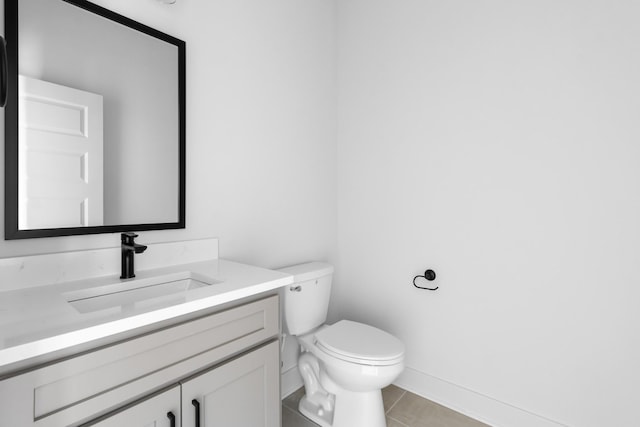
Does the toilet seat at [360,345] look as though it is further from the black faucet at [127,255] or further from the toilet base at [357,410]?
the black faucet at [127,255]

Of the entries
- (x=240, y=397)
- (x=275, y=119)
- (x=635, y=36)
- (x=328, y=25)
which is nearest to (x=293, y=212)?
(x=275, y=119)

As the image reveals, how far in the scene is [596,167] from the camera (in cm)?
139

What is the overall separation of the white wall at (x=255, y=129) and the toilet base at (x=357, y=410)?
81 centimetres

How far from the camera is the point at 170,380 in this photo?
0.86 metres

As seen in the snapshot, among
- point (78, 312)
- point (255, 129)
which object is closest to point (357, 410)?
point (78, 312)

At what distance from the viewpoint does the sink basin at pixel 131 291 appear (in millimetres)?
983

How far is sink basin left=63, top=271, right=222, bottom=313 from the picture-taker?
983 millimetres

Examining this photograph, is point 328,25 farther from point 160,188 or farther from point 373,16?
point 160,188

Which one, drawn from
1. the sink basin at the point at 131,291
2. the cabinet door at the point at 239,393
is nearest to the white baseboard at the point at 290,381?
the cabinet door at the point at 239,393

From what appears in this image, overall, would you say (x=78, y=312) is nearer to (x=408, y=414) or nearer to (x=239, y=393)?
(x=239, y=393)

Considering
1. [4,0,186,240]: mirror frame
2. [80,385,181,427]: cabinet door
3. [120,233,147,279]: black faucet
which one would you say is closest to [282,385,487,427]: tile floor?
[80,385,181,427]: cabinet door

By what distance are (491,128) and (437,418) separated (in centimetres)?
162

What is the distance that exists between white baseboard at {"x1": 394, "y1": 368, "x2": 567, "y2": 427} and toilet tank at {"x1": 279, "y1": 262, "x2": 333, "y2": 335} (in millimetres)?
715

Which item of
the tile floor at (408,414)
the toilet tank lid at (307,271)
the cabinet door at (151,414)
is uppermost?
the toilet tank lid at (307,271)
